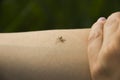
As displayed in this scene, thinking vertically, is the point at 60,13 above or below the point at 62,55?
above

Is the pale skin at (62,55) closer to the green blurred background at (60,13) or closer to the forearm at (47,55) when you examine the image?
the forearm at (47,55)

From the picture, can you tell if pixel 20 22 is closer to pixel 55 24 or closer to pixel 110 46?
pixel 55 24

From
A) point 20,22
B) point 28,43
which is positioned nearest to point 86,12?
point 20,22

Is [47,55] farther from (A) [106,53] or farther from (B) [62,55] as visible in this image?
(A) [106,53]

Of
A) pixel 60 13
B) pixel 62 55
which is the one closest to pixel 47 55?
pixel 62 55

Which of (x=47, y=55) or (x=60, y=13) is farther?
(x=60, y=13)

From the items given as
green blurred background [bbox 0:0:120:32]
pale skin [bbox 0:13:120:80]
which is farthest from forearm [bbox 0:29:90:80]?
green blurred background [bbox 0:0:120:32]

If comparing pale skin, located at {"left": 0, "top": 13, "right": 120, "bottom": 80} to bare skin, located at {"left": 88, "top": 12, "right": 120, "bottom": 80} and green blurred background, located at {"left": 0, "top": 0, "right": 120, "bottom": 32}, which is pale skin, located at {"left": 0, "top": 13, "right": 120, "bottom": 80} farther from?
green blurred background, located at {"left": 0, "top": 0, "right": 120, "bottom": 32}
